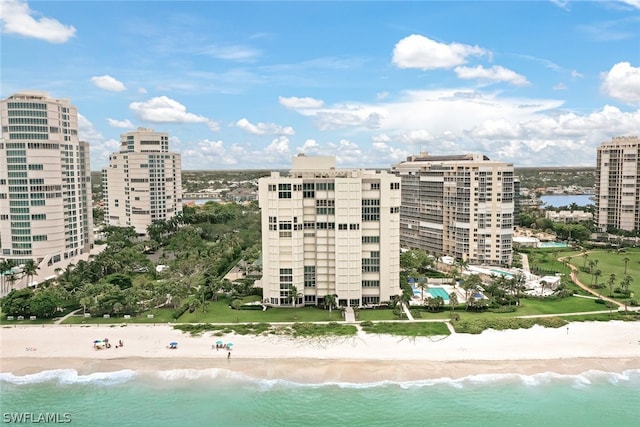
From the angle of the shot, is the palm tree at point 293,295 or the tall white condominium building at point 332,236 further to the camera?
the tall white condominium building at point 332,236

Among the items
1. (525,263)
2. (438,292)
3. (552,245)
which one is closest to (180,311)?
(438,292)

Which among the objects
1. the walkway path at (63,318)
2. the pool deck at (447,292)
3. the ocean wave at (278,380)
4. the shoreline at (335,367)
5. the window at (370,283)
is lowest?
the ocean wave at (278,380)

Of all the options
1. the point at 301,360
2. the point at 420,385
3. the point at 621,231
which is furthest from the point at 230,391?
the point at 621,231

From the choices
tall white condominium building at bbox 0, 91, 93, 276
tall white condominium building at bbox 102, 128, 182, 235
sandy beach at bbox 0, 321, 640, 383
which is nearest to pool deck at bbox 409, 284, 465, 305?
sandy beach at bbox 0, 321, 640, 383

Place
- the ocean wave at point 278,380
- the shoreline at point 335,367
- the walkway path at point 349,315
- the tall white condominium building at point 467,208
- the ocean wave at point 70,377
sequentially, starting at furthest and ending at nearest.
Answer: the tall white condominium building at point 467,208
the walkway path at point 349,315
the shoreline at point 335,367
the ocean wave at point 70,377
the ocean wave at point 278,380

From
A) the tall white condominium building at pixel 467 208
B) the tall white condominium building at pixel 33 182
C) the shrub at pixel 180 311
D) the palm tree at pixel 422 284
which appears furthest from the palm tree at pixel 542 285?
the tall white condominium building at pixel 33 182

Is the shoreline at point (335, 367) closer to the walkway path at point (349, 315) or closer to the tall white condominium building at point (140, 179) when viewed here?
the walkway path at point (349, 315)

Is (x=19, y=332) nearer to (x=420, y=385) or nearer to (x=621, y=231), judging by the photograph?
(x=420, y=385)

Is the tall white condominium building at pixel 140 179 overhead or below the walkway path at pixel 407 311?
overhead
